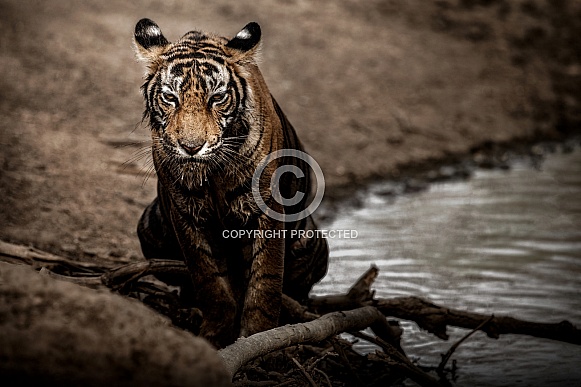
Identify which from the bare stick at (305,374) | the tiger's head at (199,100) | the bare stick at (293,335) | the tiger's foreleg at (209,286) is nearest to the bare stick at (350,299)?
the bare stick at (293,335)

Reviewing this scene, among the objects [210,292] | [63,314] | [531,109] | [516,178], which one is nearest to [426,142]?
[516,178]

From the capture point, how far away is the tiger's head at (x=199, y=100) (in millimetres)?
4316

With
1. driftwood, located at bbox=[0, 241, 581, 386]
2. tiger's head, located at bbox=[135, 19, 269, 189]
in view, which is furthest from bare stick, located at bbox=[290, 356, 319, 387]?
tiger's head, located at bbox=[135, 19, 269, 189]

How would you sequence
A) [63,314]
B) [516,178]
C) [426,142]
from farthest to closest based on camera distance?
1. [426,142]
2. [516,178]
3. [63,314]

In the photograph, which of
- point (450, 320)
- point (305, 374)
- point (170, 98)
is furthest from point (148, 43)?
point (450, 320)

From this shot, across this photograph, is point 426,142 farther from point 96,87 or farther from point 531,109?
point 96,87

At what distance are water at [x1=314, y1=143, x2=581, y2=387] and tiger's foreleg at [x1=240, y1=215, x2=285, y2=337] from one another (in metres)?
Answer: 1.45

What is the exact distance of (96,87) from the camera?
10.8 meters

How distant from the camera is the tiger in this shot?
439cm

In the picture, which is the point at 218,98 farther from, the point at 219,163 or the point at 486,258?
the point at 486,258

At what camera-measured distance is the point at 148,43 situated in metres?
4.65

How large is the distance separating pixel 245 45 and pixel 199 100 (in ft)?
1.46

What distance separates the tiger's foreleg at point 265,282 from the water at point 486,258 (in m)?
1.45

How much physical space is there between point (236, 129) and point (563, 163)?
24.3 feet
